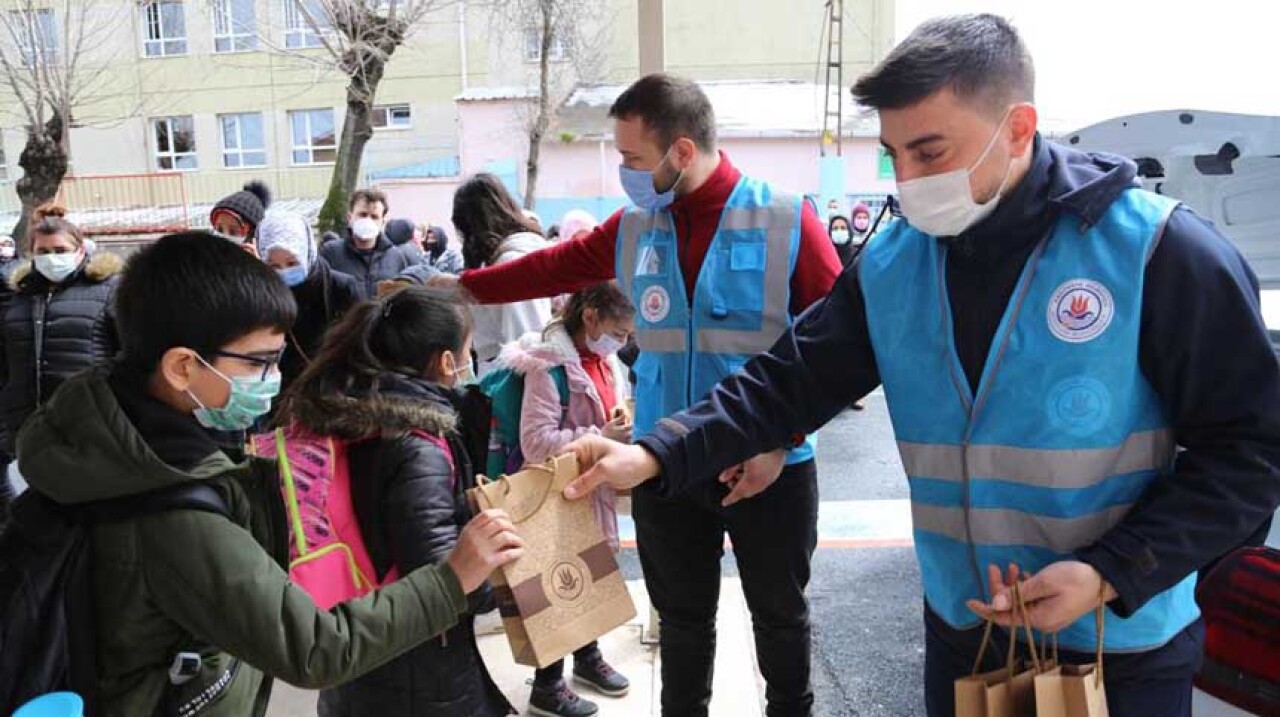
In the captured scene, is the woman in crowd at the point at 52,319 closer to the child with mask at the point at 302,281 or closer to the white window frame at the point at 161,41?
the child with mask at the point at 302,281

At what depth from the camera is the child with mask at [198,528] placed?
1362 millimetres

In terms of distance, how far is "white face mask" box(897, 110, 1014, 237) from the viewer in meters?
1.44

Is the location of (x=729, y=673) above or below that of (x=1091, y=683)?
below

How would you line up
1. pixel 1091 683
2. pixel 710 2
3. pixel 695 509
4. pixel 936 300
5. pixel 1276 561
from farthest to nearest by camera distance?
pixel 710 2 < pixel 695 509 < pixel 1276 561 < pixel 936 300 < pixel 1091 683

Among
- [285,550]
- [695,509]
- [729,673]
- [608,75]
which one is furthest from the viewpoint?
[608,75]

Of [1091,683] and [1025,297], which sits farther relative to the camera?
[1025,297]

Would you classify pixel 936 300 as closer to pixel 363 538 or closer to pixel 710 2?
pixel 363 538

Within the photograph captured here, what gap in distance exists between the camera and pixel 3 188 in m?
23.0

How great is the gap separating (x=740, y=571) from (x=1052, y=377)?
1284 mm

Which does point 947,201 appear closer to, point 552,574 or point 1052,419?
point 1052,419

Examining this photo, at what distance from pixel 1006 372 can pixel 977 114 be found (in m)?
0.41

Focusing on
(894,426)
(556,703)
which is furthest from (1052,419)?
(556,703)

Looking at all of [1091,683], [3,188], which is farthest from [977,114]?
[3,188]

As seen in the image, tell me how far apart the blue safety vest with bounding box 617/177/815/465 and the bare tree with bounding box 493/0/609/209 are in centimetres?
1480
